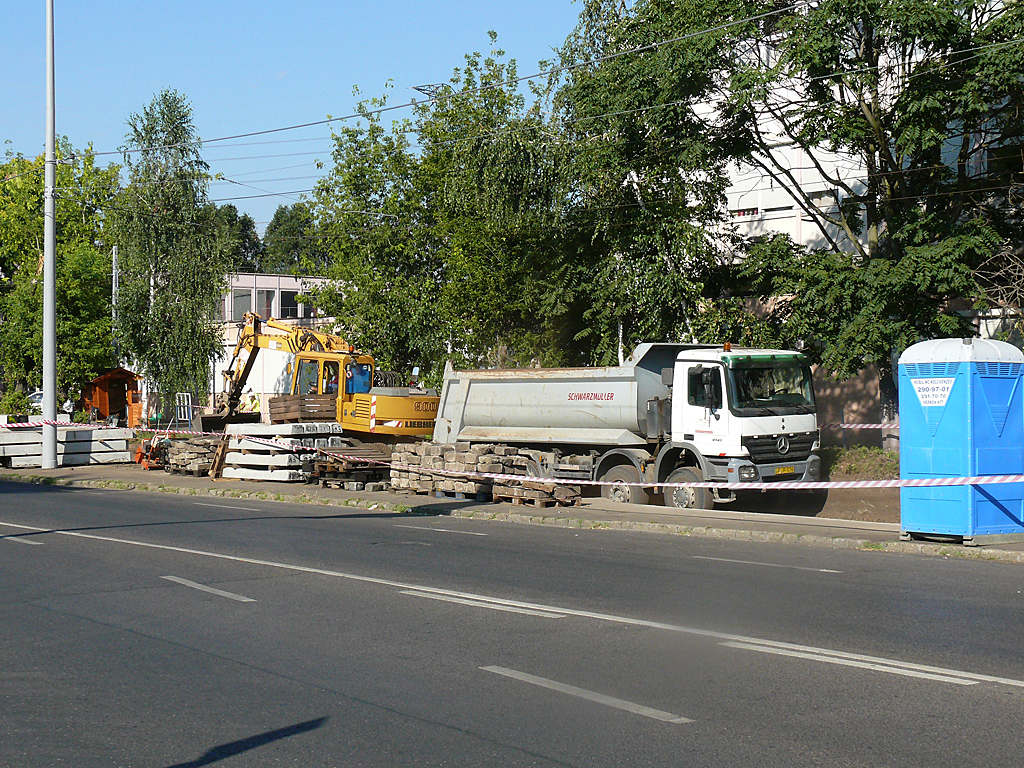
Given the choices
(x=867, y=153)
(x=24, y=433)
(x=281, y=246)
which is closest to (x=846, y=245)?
(x=867, y=153)

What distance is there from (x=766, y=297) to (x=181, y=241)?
2545 centimetres

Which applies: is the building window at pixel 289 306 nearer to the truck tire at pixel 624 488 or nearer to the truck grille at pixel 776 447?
the truck tire at pixel 624 488

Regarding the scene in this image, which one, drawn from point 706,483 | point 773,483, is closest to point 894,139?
point 773,483

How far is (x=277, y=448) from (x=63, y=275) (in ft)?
99.3

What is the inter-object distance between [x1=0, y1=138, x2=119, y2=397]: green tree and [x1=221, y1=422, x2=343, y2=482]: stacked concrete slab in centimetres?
2240

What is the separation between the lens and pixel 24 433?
30.5 meters

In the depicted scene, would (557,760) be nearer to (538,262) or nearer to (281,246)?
(538,262)

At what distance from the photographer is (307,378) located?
26531mm

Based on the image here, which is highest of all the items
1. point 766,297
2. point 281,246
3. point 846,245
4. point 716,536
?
point 281,246

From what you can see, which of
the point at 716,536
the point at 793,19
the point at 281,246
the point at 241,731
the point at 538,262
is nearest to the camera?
the point at 241,731

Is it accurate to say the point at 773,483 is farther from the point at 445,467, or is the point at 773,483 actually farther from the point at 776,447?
the point at 445,467

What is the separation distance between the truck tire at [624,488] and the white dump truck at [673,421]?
0.8 inches

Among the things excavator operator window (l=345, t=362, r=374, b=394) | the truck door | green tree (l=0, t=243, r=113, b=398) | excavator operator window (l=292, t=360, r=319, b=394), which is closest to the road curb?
the truck door

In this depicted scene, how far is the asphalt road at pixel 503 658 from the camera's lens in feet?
17.4
